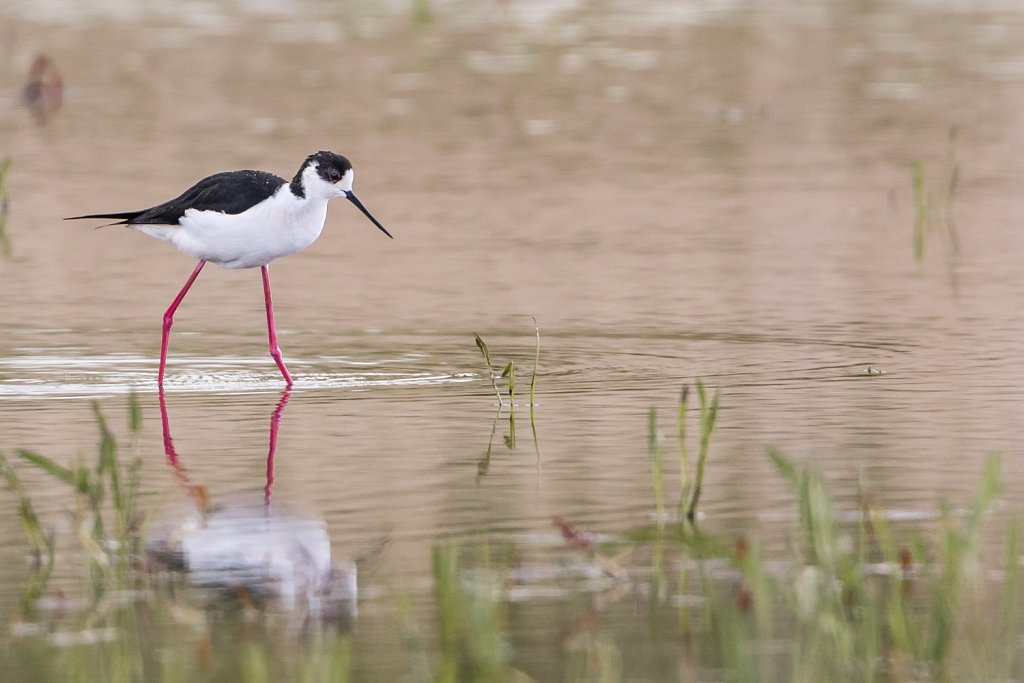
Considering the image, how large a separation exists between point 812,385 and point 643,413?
903 millimetres

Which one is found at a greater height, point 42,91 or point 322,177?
point 42,91

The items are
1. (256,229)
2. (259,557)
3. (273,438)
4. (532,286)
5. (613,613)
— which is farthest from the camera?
(532,286)

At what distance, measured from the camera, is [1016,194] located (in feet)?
50.3

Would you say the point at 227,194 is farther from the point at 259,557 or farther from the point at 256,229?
the point at 259,557

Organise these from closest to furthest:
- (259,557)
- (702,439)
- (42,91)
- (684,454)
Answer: (259,557), (702,439), (684,454), (42,91)

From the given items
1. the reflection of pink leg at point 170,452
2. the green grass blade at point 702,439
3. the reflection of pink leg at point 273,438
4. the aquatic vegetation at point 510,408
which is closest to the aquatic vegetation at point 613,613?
the green grass blade at point 702,439

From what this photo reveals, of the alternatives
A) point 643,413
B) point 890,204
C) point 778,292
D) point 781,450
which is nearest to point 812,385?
→ point 643,413

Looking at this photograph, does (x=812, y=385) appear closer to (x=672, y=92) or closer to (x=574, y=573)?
(x=574, y=573)

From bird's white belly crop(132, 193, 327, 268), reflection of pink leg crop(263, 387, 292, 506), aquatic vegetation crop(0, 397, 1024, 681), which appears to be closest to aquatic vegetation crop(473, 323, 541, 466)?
reflection of pink leg crop(263, 387, 292, 506)

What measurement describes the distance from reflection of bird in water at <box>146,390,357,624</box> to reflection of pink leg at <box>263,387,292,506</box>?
0.39 feet

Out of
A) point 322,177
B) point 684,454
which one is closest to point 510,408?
point 322,177

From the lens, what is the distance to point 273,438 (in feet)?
26.8

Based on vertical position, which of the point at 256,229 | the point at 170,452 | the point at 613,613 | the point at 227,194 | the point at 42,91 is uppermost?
the point at 42,91

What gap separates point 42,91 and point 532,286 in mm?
10269
